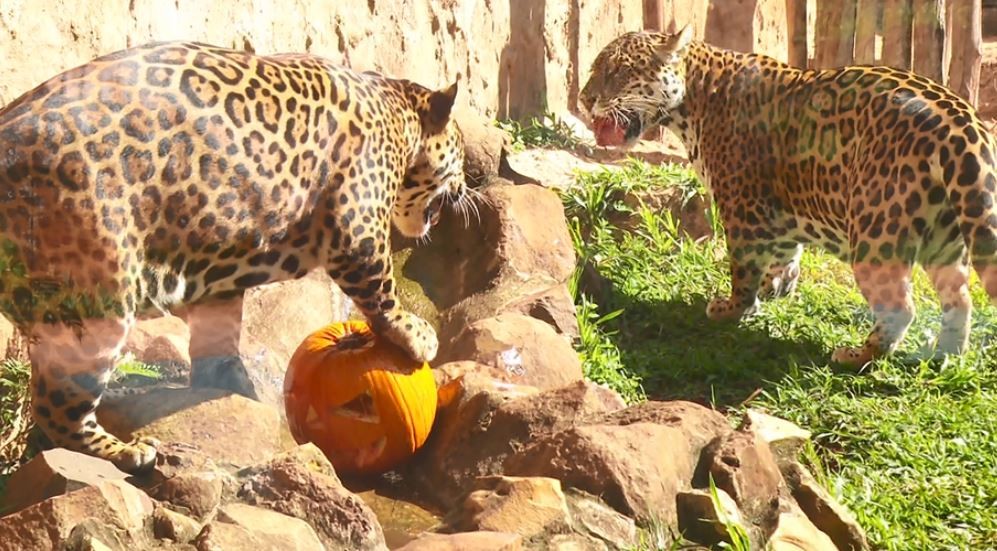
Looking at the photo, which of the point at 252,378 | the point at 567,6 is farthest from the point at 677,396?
the point at 567,6

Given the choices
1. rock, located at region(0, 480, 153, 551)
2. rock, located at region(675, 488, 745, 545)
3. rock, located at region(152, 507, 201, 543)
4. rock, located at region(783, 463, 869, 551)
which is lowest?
rock, located at region(783, 463, 869, 551)

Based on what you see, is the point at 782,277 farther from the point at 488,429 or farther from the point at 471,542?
the point at 471,542

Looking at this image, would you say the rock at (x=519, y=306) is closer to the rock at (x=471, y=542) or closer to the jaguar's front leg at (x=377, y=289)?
the jaguar's front leg at (x=377, y=289)

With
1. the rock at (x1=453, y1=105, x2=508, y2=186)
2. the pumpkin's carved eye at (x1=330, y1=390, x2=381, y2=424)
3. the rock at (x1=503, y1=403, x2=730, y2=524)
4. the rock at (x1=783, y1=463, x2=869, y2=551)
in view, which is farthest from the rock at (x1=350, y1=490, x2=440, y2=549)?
the rock at (x1=453, y1=105, x2=508, y2=186)

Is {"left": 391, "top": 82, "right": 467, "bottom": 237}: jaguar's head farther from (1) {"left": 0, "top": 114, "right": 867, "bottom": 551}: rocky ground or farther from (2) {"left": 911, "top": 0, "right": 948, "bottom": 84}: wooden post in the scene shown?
(2) {"left": 911, "top": 0, "right": 948, "bottom": 84}: wooden post

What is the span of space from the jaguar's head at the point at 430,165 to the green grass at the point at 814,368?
129cm

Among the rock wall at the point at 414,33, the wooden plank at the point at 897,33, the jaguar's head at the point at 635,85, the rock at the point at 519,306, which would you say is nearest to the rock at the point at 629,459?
the rock at the point at 519,306

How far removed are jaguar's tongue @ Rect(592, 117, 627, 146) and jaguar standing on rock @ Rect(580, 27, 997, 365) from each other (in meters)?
0.01

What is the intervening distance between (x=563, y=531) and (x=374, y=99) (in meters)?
2.36

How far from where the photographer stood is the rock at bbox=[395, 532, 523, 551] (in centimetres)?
434

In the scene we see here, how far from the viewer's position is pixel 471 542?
172 inches

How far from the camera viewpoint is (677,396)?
738 centimetres

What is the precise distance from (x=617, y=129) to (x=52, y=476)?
5.20 metres

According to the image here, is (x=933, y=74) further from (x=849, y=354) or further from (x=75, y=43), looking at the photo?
(x=75, y=43)
